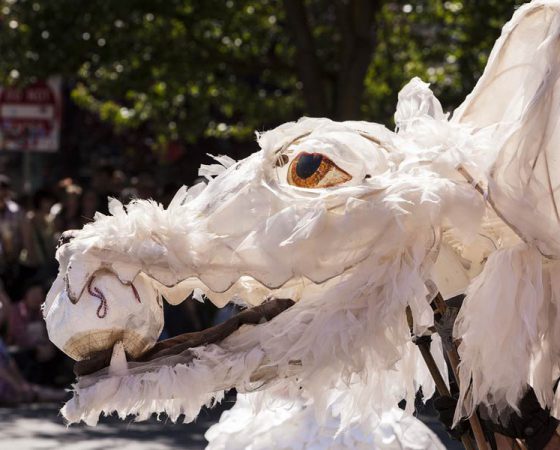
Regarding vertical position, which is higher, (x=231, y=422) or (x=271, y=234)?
(x=271, y=234)

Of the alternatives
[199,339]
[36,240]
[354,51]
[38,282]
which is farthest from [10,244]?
[199,339]

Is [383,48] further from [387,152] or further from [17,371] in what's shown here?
[387,152]

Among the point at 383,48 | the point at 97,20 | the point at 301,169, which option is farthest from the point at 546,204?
the point at 383,48

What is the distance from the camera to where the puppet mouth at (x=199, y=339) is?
10.8 ft

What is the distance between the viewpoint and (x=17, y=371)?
420 inches

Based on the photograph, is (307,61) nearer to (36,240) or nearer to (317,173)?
(36,240)

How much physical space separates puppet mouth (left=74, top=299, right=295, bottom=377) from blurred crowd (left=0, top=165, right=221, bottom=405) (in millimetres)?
7174

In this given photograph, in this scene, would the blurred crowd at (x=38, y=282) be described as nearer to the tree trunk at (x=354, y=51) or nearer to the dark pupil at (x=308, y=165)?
the tree trunk at (x=354, y=51)

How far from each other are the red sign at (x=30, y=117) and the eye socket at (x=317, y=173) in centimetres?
1049

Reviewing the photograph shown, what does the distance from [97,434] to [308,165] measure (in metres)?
6.28

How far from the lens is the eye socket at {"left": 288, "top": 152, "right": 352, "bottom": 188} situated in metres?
3.39

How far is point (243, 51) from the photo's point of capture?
12852mm

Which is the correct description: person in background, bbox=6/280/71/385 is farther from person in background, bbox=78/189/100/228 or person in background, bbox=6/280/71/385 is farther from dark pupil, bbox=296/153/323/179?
dark pupil, bbox=296/153/323/179

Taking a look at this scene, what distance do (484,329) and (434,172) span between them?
16.1 inches
